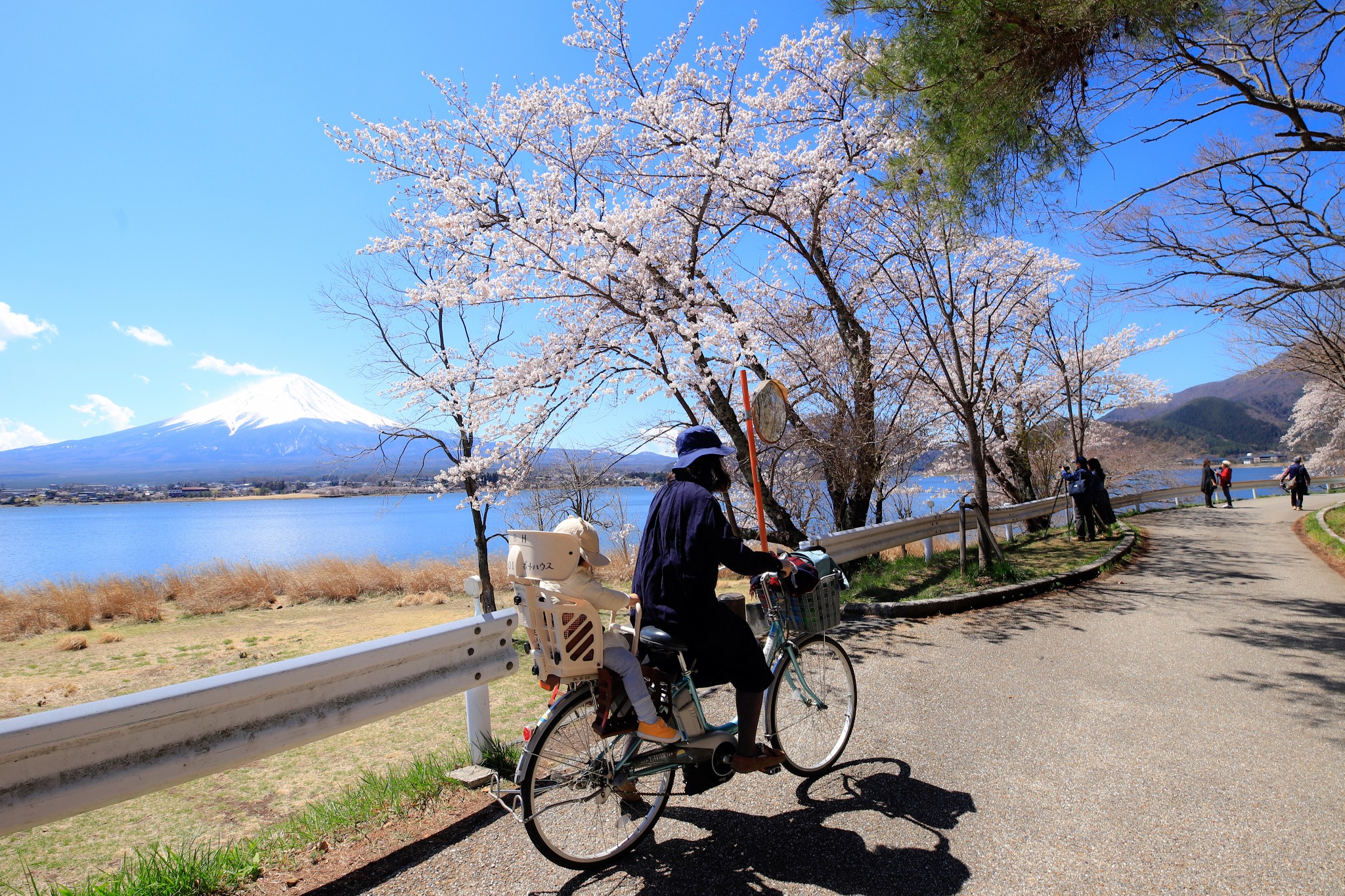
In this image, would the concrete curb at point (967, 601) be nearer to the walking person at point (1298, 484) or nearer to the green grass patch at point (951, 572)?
the green grass patch at point (951, 572)

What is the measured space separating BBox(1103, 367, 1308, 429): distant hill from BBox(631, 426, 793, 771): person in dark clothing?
71.8 ft

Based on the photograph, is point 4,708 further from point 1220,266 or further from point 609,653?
point 1220,266

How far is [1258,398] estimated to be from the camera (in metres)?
115

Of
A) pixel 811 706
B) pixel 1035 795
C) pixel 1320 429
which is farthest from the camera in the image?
pixel 1320 429

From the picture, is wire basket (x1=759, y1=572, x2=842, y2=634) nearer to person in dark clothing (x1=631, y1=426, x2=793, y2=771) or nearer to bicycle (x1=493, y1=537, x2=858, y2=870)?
bicycle (x1=493, y1=537, x2=858, y2=870)

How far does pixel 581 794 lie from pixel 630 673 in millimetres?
600

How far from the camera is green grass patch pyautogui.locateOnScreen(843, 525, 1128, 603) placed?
8586 mm

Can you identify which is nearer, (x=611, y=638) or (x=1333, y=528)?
(x=611, y=638)

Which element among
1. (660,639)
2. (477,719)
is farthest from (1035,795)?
(477,719)

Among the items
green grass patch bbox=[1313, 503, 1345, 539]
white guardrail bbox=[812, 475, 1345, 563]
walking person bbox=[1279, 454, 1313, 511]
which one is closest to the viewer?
white guardrail bbox=[812, 475, 1345, 563]

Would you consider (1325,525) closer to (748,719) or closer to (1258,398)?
(748,719)

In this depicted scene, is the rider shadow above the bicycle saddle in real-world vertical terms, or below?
below

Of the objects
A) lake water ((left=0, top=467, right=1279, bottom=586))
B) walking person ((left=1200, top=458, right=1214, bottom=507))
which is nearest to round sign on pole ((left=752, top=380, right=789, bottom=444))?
lake water ((left=0, top=467, right=1279, bottom=586))

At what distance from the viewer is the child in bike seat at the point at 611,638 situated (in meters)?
2.93
